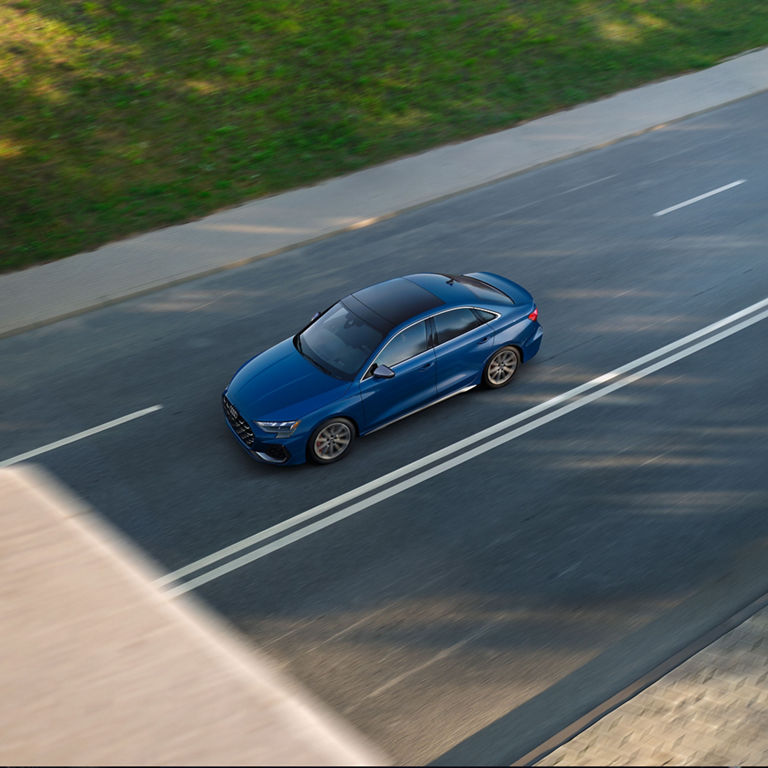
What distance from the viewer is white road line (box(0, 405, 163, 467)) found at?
1059 centimetres

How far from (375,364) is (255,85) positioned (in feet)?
39.0

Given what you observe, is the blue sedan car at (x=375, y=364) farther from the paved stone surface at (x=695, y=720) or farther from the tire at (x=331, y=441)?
the paved stone surface at (x=695, y=720)

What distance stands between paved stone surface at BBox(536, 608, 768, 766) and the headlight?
4.49m

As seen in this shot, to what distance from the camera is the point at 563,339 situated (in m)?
12.4

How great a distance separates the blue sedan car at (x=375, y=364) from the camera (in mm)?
9914

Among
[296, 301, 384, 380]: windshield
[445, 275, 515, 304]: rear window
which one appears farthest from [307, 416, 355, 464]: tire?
[445, 275, 515, 304]: rear window

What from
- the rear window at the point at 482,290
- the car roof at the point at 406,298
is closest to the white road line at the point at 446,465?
the rear window at the point at 482,290

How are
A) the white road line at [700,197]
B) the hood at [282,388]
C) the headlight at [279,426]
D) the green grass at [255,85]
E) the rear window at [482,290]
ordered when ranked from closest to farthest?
the headlight at [279,426] < the hood at [282,388] < the rear window at [482,290] < the white road line at [700,197] < the green grass at [255,85]

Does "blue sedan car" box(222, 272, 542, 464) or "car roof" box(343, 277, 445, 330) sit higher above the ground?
"car roof" box(343, 277, 445, 330)

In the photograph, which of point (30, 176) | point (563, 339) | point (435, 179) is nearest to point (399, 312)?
point (563, 339)

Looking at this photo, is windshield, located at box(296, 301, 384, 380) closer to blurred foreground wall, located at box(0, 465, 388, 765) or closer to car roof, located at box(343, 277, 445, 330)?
car roof, located at box(343, 277, 445, 330)

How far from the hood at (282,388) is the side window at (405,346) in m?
0.60

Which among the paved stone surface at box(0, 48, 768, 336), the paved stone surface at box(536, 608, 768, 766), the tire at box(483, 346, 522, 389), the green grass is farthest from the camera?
the green grass

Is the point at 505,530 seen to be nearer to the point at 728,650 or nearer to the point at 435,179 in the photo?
the point at 728,650
